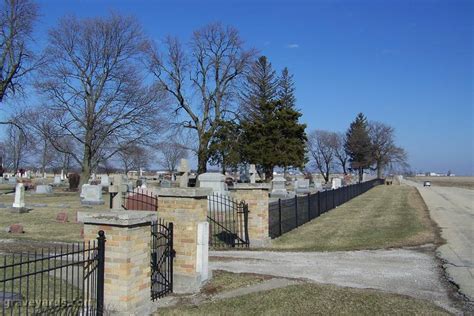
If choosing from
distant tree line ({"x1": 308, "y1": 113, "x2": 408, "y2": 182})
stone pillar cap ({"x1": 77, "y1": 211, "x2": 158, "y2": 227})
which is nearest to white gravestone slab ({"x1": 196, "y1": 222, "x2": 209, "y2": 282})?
stone pillar cap ({"x1": 77, "y1": 211, "x2": 158, "y2": 227})

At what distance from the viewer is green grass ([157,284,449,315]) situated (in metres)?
6.12

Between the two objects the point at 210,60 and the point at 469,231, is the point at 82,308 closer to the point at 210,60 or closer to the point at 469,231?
the point at 469,231

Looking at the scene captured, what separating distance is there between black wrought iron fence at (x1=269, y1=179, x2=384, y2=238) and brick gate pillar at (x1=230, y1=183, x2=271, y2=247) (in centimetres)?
138

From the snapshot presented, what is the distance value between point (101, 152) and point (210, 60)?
14.5m

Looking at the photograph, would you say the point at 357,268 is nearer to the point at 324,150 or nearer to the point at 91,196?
the point at 91,196

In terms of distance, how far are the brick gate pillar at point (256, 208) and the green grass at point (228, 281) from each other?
3.86 meters

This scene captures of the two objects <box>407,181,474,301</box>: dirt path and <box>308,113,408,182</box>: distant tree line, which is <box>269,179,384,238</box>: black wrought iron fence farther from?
<box>308,113,408,182</box>: distant tree line

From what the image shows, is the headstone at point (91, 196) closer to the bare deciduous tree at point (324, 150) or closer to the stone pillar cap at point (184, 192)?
the stone pillar cap at point (184, 192)

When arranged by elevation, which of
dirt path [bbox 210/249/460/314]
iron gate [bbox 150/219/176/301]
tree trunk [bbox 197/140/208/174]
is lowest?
dirt path [bbox 210/249/460/314]

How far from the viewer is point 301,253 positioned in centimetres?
1108

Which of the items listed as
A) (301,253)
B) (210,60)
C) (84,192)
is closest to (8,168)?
(210,60)

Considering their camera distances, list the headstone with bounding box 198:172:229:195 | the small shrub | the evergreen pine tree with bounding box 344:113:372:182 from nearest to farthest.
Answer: the headstone with bounding box 198:172:229:195 → the small shrub → the evergreen pine tree with bounding box 344:113:372:182

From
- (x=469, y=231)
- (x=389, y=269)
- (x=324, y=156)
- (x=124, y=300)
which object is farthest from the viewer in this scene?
(x=324, y=156)

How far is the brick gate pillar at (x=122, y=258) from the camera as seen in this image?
5508 millimetres
